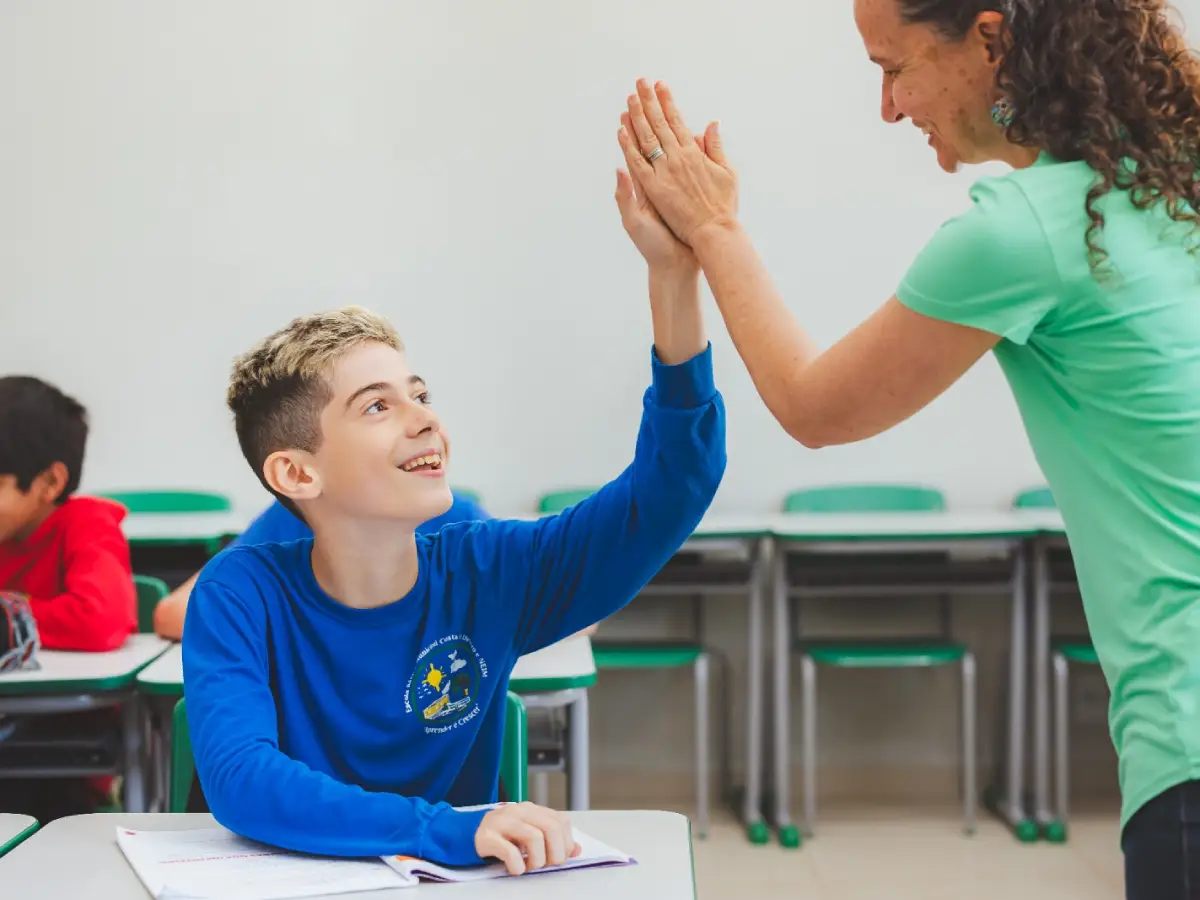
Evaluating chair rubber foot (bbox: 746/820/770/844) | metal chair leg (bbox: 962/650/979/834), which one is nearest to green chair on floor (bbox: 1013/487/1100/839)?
metal chair leg (bbox: 962/650/979/834)

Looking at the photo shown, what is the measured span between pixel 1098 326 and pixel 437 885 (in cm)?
72

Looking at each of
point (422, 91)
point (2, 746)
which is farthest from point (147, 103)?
point (2, 746)

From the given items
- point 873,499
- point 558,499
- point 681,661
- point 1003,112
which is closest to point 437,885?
point 1003,112

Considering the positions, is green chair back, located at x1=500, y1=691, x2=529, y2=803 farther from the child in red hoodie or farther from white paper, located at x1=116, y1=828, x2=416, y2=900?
the child in red hoodie

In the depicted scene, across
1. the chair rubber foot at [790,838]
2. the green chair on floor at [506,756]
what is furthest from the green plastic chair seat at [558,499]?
the green chair on floor at [506,756]

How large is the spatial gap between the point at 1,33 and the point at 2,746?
296 cm

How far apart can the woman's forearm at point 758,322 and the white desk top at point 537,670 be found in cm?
100

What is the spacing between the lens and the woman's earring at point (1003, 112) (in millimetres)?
1108

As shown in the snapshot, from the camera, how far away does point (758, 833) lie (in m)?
3.63

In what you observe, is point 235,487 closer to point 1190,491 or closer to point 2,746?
point 2,746

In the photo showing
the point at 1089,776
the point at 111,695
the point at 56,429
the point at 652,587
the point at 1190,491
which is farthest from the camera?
the point at 1089,776

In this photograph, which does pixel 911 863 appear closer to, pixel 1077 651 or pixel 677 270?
pixel 1077 651

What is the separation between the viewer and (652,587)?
12.4 ft

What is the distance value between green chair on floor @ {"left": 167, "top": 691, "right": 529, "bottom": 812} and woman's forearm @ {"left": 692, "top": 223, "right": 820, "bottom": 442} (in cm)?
56
